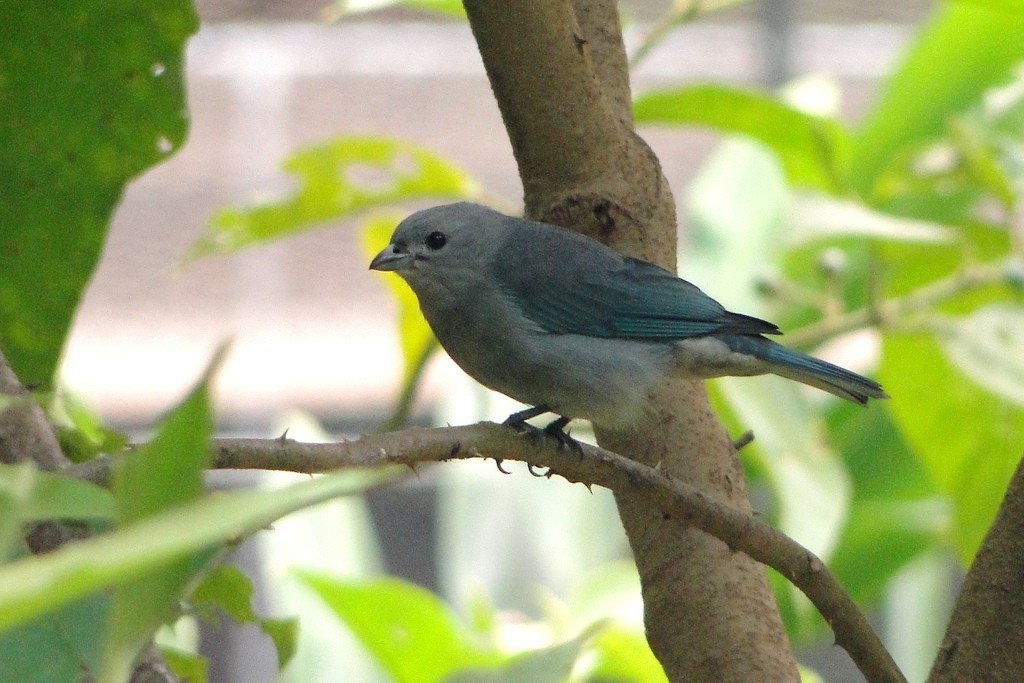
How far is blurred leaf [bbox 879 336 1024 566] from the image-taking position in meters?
2.28

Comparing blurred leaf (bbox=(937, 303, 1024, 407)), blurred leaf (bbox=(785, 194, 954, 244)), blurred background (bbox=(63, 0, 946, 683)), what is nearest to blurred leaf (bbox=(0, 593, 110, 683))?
blurred leaf (bbox=(785, 194, 954, 244))

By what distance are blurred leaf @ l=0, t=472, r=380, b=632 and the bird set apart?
1356 millimetres

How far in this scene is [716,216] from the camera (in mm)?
3467

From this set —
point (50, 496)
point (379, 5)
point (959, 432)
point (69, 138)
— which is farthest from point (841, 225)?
point (50, 496)

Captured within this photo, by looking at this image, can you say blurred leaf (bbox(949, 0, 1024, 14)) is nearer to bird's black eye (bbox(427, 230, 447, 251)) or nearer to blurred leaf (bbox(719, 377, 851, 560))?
blurred leaf (bbox(719, 377, 851, 560))

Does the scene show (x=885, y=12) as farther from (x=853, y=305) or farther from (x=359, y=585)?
(x=359, y=585)

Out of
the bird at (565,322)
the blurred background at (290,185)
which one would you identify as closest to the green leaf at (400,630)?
the bird at (565,322)

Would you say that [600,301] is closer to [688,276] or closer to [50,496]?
[688,276]

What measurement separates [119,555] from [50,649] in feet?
1.24

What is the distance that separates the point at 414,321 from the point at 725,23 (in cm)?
326

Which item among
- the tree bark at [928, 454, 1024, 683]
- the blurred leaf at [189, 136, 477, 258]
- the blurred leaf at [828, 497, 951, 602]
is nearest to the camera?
the tree bark at [928, 454, 1024, 683]

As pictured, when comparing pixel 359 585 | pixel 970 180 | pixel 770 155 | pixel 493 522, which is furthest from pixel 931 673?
pixel 770 155

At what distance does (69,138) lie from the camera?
1371 millimetres

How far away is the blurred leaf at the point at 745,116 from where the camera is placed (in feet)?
7.99
